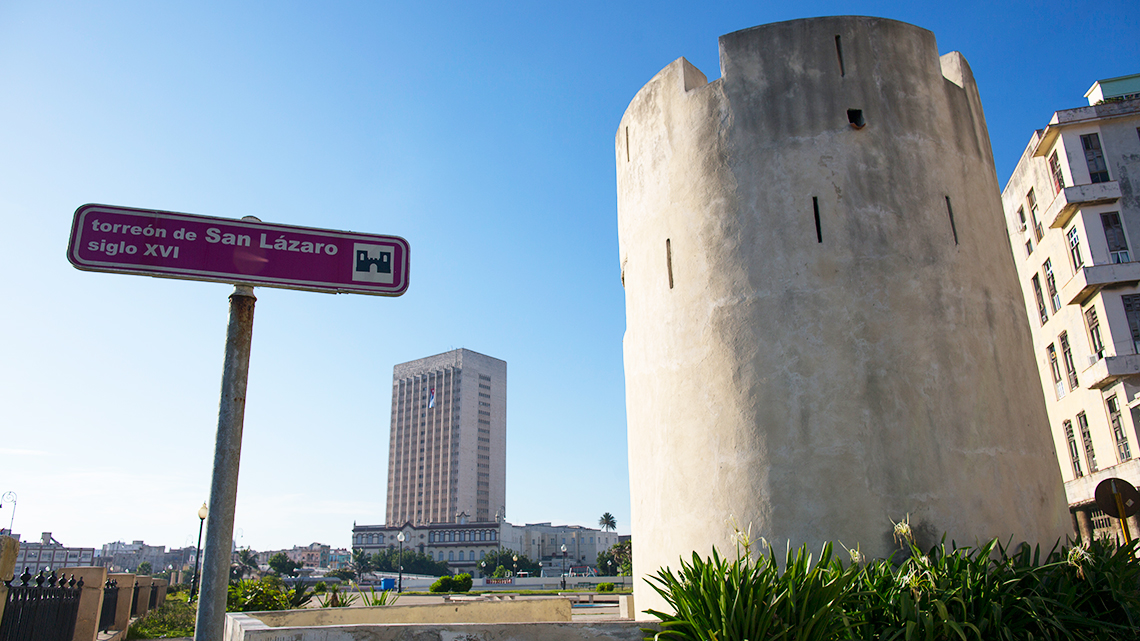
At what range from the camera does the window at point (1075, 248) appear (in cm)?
2639

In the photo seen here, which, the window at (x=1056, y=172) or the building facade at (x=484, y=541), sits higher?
the window at (x=1056, y=172)

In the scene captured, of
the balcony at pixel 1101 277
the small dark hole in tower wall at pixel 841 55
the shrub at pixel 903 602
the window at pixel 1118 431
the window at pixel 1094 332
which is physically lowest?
the shrub at pixel 903 602

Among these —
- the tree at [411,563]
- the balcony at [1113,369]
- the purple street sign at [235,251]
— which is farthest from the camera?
the tree at [411,563]

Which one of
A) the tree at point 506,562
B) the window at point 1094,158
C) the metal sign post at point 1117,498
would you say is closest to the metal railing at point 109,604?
the metal sign post at point 1117,498

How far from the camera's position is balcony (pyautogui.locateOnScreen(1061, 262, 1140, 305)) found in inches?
961

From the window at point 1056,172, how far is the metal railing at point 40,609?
105 ft

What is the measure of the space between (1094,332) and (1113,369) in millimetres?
2421

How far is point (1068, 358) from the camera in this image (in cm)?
2828

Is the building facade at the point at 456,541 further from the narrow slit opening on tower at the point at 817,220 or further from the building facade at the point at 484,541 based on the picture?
the narrow slit opening on tower at the point at 817,220

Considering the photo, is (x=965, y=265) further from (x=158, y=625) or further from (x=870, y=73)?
(x=158, y=625)

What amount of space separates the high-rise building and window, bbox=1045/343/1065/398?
140564 mm

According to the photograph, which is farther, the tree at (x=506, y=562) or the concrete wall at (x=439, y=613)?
the tree at (x=506, y=562)

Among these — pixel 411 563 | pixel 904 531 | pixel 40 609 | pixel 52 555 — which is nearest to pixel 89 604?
pixel 40 609

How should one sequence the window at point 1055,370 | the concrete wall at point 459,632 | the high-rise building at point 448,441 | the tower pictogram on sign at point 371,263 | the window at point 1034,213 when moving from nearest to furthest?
1. the tower pictogram on sign at point 371,263
2. the concrete wall at point 459,632
3. the window at point 1055,370
4. the window at point 1034,213
5. the high-rise building at point 448,441
